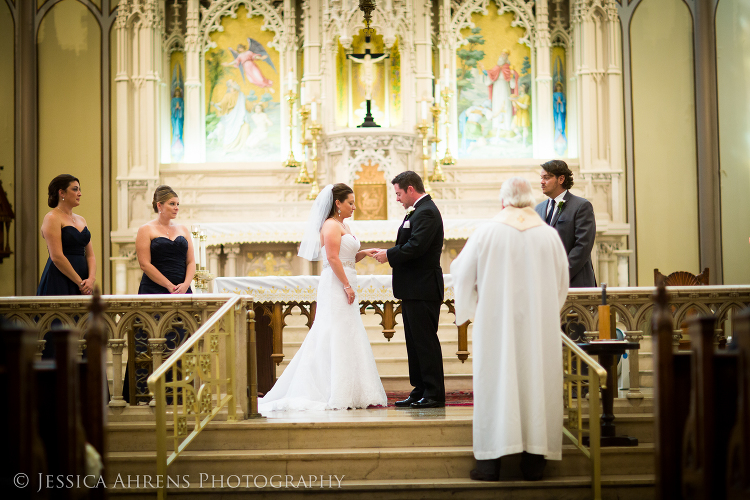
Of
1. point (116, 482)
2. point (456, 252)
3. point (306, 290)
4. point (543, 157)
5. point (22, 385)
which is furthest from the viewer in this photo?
point (543, 157)

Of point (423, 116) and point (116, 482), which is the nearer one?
point (116, 482)

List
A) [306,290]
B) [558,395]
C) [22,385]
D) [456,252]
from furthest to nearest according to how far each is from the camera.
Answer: [456,252]
[306,290]
[558,395]
[22,385]

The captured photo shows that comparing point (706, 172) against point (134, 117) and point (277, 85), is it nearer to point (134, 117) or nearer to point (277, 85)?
point (277, 85)

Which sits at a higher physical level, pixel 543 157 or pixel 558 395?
pixel 543 157

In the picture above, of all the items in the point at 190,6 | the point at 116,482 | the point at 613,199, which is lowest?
the point at 116,482

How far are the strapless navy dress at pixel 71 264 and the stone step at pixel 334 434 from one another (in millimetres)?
1254

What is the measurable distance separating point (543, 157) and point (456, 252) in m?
1.88

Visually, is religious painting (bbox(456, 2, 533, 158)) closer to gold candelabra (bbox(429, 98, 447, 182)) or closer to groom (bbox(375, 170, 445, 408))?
gold candelabra (bbox(429, 98, 447, 182))

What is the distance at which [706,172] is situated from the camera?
10508 mm

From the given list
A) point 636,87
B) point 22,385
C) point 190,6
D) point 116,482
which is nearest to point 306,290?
point 116,482

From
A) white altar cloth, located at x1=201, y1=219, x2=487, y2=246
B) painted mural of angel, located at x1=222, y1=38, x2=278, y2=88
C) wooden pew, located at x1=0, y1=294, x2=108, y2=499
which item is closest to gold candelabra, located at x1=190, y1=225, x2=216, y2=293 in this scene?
white altar cloth, located at x1=201, y1=219, x2=487, y2=246

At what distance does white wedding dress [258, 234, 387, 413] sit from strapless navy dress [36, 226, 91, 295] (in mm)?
1641

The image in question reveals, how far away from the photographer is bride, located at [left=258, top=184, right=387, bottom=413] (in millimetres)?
5652

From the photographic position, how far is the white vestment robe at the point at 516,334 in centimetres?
432
